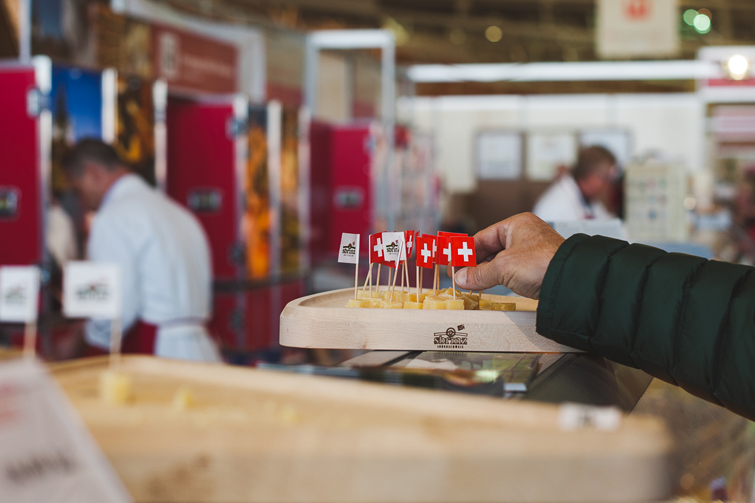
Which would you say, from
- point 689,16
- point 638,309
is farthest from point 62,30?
point 689,16

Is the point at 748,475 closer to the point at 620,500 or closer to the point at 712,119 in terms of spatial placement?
the point at 620,500

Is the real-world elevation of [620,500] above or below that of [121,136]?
below

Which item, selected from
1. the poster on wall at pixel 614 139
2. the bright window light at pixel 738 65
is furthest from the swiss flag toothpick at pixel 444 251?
the poster on wall at pixel 614 139

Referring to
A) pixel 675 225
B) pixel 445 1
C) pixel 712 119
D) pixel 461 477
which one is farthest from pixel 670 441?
pixel 712 119

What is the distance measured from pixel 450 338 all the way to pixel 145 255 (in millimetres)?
Answer: 2479

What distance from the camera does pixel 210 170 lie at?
224 inches

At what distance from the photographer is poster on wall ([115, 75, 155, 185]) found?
4441mm

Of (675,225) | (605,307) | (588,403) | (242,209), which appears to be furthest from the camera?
(242,209)

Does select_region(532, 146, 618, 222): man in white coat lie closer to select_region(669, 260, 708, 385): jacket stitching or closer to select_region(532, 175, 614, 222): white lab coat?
select_region(532, 175, 614, 222): white lab coat

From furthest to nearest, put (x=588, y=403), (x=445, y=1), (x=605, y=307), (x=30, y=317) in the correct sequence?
(x=445, y=1)
(x=605, y=307)
(x=588, y=403)
(x=30, y=317)

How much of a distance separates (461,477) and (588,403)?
48 cm

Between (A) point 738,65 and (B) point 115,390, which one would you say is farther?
(A) point 738,65

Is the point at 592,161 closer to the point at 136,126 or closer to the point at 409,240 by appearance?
the point at 136,126

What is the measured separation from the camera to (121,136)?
14.6 feet
